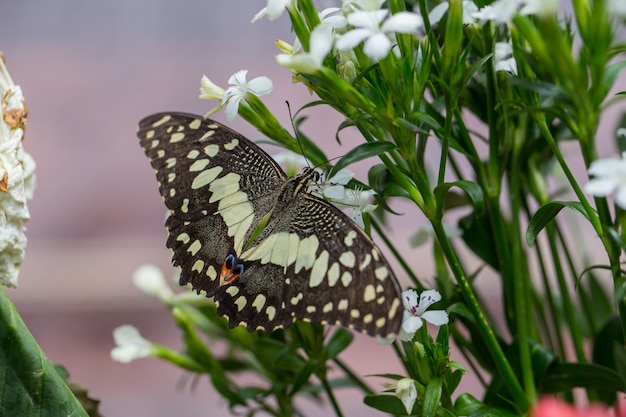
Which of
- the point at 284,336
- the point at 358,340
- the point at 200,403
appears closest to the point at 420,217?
the point at 358,340

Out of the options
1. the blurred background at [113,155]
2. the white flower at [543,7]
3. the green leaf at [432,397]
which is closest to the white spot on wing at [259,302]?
the green leaf at [432,397]

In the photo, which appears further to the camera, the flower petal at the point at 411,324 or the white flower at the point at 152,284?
the white flower at the point at 152,284

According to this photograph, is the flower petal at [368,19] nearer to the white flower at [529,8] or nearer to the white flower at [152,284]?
the white flower at [529,8]

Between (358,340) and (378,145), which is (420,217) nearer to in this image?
(358,340)

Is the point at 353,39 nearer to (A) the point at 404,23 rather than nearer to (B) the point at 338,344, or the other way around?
(A) the point at 404,23

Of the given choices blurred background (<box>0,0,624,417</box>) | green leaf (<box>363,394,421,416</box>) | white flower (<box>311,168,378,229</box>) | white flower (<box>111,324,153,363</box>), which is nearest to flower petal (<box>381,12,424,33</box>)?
white flower (<box>311,168,378,229</box>)

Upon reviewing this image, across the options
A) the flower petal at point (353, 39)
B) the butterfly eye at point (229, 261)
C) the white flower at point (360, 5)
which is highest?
the white flower at point (360, 5)

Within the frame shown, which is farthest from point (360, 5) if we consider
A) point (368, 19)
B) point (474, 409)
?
point (474, 409)
